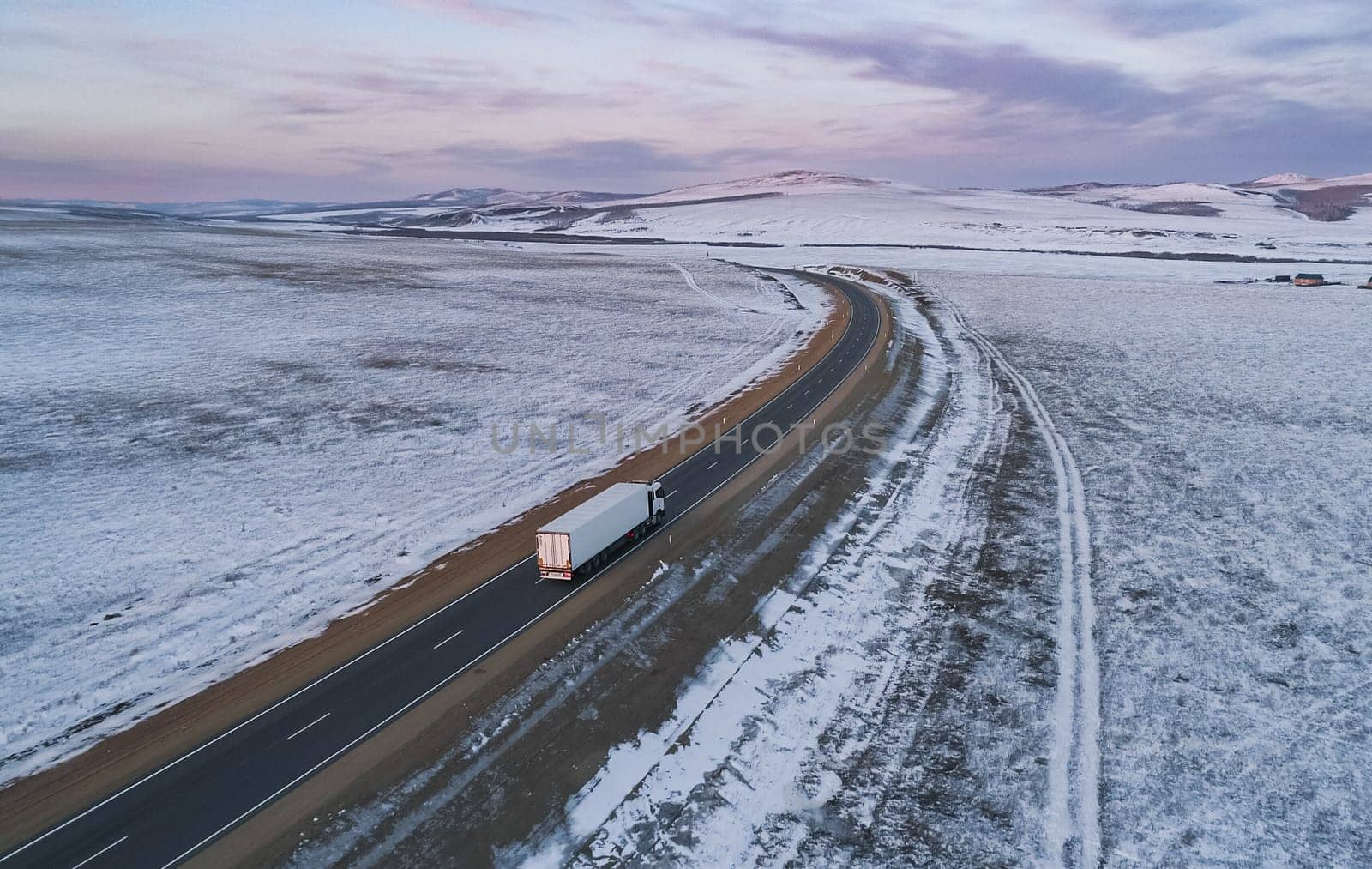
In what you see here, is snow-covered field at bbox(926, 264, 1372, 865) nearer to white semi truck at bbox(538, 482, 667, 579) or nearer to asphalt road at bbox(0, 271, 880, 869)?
white semi truck at bbox(538, 482, 667, 579)

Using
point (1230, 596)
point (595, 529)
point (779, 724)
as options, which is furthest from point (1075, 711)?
point (595, 529)

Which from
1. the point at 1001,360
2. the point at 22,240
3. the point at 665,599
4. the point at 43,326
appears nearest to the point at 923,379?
the point at 1001,360

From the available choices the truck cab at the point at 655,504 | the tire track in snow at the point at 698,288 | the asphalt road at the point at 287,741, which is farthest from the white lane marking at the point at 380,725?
the tire track in snow at the point at 698,288

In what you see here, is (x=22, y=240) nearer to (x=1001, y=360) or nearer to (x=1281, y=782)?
(x=1001, y=360)

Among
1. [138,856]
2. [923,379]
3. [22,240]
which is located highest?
[22,240]

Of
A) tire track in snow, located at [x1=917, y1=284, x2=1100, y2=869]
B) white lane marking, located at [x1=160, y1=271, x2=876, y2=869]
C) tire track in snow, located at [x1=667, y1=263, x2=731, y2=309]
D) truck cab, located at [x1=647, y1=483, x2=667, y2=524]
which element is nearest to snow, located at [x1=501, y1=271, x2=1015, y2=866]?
tire track in snow, located at [x1=917, y1=284, x2=1100, y2=869]

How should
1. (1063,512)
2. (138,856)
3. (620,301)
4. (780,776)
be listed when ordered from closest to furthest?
1. (138,856)
2. (780,776)
3. (1063,512)
4. (620,301)

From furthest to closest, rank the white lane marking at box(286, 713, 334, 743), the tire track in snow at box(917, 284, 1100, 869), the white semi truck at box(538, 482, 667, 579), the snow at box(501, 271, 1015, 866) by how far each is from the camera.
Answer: the white semi truck at box(538, 482, 667, 579) → the white lane marking at box(286, 713, 334, 743) → the tire track in snow at box(917, 284, 1100, 869) → the snow at box(501, 271, 1015, 866)
